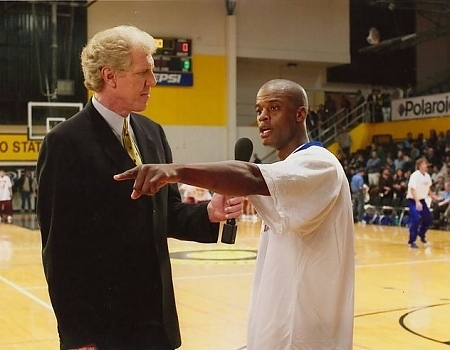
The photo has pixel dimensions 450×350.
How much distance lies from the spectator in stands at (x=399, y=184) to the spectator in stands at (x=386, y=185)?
0.11 meters

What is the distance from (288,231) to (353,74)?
30175 millimetres

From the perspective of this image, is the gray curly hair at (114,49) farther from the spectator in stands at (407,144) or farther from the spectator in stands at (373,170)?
the spectator in stands at (407,144)

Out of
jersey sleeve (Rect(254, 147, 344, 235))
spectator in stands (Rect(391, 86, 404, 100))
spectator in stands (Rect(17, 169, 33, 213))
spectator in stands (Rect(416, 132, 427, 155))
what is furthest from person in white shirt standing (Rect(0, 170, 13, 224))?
jersey sleeve (Rect(254, 147, 344, 235))

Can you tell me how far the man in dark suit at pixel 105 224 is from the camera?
103 inches

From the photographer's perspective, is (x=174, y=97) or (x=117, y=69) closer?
(x=117, y=69)

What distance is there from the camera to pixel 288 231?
244 cm

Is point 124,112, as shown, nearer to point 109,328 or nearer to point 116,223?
point 116,223

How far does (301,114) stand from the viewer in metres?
2.72

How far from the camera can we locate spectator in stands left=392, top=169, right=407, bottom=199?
21.4 metres

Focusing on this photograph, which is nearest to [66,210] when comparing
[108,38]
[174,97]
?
[108,38]

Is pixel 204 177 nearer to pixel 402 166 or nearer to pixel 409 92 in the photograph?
pixel 402 166

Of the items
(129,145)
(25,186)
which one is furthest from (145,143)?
(25,186)

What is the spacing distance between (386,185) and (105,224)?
66.1ft

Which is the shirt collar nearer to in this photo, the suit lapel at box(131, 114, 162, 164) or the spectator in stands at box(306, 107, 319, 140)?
the suit lapel at box(131, 114, 162, 164)
